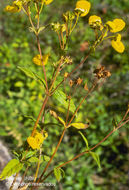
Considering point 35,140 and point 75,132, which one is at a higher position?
point 35,140

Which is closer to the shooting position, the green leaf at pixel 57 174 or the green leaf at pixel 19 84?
the green leaf at pixel 57 174

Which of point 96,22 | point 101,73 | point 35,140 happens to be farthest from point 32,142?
point 96,22

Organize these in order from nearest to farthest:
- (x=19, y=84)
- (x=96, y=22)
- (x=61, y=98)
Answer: (x=96, y=22), (x=61, y=98), (x=19, y=84)

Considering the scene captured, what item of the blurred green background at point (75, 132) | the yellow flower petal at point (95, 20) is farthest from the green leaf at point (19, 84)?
the yellow flower petal at point (95, 20)

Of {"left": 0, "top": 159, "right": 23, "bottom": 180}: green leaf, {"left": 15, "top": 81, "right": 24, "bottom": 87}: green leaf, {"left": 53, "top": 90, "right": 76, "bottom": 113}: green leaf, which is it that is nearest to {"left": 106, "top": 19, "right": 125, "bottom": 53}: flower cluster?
{"left": 53, "top": 90, "right": 76, "bottom": 113}: green leaf

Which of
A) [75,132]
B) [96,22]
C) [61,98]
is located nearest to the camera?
[96,22]

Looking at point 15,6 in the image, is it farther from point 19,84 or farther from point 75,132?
point 19,84

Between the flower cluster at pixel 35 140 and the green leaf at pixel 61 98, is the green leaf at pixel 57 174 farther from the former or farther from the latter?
the green leaf at pixel 61 98

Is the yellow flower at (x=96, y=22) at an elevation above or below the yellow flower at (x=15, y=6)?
below

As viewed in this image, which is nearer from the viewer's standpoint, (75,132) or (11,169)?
(11,169)

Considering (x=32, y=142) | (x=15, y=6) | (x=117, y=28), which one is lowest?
(x=32, y=142)

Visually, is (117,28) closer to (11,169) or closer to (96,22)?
(96,22)
